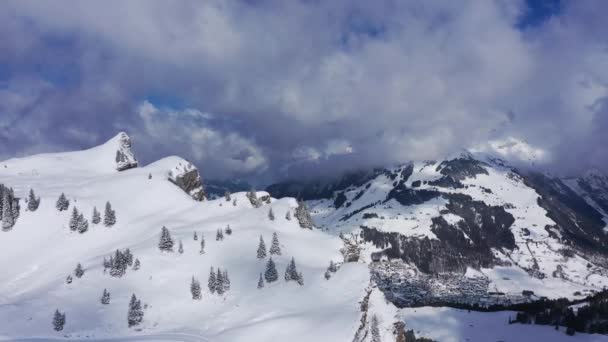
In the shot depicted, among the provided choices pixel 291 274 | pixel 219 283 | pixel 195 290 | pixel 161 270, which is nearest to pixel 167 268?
pixel 161 270

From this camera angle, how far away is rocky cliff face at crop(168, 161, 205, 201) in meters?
176

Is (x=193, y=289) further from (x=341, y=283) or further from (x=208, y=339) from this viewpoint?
(x=341, y=283)

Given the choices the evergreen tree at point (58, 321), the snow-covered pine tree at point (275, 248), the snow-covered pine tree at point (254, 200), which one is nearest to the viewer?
the evergreen tree at point (58, 321)

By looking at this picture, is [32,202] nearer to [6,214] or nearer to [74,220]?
[6,214]

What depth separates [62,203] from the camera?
128875 millimetres

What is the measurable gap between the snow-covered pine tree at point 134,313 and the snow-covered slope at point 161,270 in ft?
4.65

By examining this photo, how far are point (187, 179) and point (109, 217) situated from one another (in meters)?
56.2

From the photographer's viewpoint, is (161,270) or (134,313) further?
(161,270)

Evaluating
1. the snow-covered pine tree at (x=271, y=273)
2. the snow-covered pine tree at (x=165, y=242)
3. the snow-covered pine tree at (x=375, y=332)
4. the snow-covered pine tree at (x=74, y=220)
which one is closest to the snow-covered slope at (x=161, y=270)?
the snow-covered pine tree at (x=271, y=273)

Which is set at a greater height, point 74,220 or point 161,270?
point 74,220

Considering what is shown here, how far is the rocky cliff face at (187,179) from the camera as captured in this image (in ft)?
577

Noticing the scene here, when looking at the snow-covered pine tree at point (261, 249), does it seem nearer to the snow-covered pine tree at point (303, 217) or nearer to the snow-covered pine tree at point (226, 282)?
the snow-covered pine tree at point (226, 282)

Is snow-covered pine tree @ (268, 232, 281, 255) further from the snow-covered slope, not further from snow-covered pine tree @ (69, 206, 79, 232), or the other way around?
snow-covered pine tree @ (69, 206, 79, 232)

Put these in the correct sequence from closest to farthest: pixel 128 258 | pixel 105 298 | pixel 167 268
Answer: pixel 105 298
pixel 128 258
pixel 167 268
